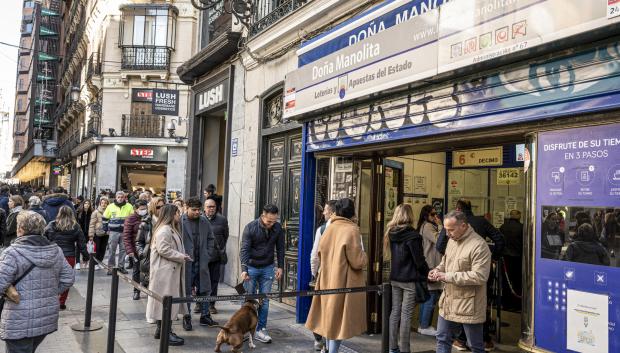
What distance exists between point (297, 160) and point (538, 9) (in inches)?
211

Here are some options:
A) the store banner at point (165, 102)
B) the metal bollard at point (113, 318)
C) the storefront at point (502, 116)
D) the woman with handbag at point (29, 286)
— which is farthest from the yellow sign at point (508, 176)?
the store banner at point (165, 102)

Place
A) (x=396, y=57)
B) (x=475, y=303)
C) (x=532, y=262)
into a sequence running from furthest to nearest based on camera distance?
1. (x=396, y=57)
2. (x=475, y=303)
3. (x=532, y=262)

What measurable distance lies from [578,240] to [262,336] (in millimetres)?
4041

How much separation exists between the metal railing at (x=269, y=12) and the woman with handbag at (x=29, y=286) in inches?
221

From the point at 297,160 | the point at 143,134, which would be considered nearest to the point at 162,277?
the point at 297,160

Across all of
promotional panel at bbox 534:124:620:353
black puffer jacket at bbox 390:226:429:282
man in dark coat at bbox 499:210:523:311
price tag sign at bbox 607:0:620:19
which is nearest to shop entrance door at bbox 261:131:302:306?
black puffer jacket at bbox 390:226:429:282

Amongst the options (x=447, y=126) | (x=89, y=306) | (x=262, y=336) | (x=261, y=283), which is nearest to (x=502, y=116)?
(x=447, y=126)

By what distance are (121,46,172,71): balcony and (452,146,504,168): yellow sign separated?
68.5ft

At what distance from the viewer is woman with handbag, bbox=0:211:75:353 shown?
452 centimetres

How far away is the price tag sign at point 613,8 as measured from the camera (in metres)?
3.57

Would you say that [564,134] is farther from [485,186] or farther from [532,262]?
[485,186]

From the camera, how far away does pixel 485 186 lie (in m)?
10.6

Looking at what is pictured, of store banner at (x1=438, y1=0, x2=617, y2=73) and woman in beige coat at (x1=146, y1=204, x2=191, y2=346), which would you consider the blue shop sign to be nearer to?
store banner at (x1=438, y1=0, x2=617, y2=73)

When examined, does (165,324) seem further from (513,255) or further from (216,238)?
(513,255)
